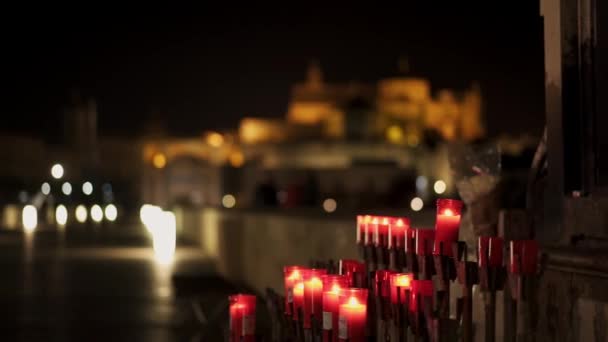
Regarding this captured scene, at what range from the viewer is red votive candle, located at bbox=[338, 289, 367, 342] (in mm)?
4871

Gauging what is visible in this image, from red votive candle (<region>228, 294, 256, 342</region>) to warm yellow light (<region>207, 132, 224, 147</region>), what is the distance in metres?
109

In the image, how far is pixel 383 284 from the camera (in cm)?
540

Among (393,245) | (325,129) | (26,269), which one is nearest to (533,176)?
(393,245)

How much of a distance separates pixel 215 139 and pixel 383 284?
370 ft

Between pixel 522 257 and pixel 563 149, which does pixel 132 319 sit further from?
pixel 522 257

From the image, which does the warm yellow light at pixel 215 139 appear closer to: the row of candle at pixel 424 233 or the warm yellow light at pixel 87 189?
the warm yellow light at pixel 87 189

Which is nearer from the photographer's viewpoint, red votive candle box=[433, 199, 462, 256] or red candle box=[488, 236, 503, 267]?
red candle box=[488, 236, 503, 267]

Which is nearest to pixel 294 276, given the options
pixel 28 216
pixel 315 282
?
pixel 315 282

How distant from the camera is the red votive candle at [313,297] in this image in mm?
5602

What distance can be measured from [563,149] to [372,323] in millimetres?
1547

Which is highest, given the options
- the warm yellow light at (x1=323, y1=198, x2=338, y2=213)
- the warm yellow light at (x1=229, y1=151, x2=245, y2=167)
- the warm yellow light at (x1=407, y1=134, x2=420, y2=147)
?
Result: the warm yellow light at (x1=407, y1=134, x2=420, y2=147)

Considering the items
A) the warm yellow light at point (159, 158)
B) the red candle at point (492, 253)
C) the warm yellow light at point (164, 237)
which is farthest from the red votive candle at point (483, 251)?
the warm yellow light at point (159, 158)

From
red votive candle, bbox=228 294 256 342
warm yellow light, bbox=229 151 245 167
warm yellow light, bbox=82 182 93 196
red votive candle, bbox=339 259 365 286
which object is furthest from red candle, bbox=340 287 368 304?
warm yellow light, bbox=229 151 245 167

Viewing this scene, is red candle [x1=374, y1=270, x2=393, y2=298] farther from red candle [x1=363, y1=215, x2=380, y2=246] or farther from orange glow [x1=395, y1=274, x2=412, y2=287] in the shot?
red candle [x1=363, y1=215, x2=380, y2=246]
